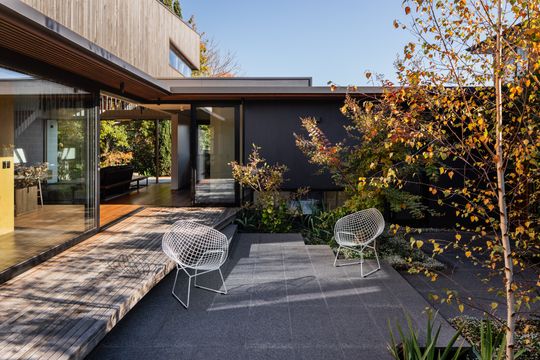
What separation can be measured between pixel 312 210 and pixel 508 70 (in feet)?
21.2

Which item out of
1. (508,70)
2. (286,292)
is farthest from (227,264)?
(508,70)

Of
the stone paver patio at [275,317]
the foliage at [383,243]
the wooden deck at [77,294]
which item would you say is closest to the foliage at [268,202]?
the foliage at [383,243]

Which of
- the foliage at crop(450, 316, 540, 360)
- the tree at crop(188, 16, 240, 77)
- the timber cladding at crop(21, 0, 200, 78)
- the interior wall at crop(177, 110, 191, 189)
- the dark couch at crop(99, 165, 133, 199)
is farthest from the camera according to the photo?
the tree at crop(188, 16, 240, 77)

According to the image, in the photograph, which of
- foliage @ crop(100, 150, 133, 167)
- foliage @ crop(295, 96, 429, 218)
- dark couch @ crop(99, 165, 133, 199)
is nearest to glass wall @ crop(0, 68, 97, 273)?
foliage @ crop(295, 96, 429, 218)

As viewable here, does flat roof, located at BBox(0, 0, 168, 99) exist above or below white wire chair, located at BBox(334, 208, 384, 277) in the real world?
above

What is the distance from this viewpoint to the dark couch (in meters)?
10.7

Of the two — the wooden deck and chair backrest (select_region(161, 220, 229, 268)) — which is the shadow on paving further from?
the wooden deck

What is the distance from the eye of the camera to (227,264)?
619cm

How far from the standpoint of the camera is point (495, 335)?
3.77m

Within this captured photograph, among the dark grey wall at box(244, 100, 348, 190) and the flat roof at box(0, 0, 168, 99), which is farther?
the dark grey wall at box(244, 100, 348, 190)

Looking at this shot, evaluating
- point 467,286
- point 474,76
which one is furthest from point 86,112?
point 467,286

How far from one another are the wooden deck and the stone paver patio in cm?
28

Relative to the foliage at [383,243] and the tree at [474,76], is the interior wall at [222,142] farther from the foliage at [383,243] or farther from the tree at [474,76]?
the tree at [474,76]

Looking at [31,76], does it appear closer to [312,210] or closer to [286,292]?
[286,292]
